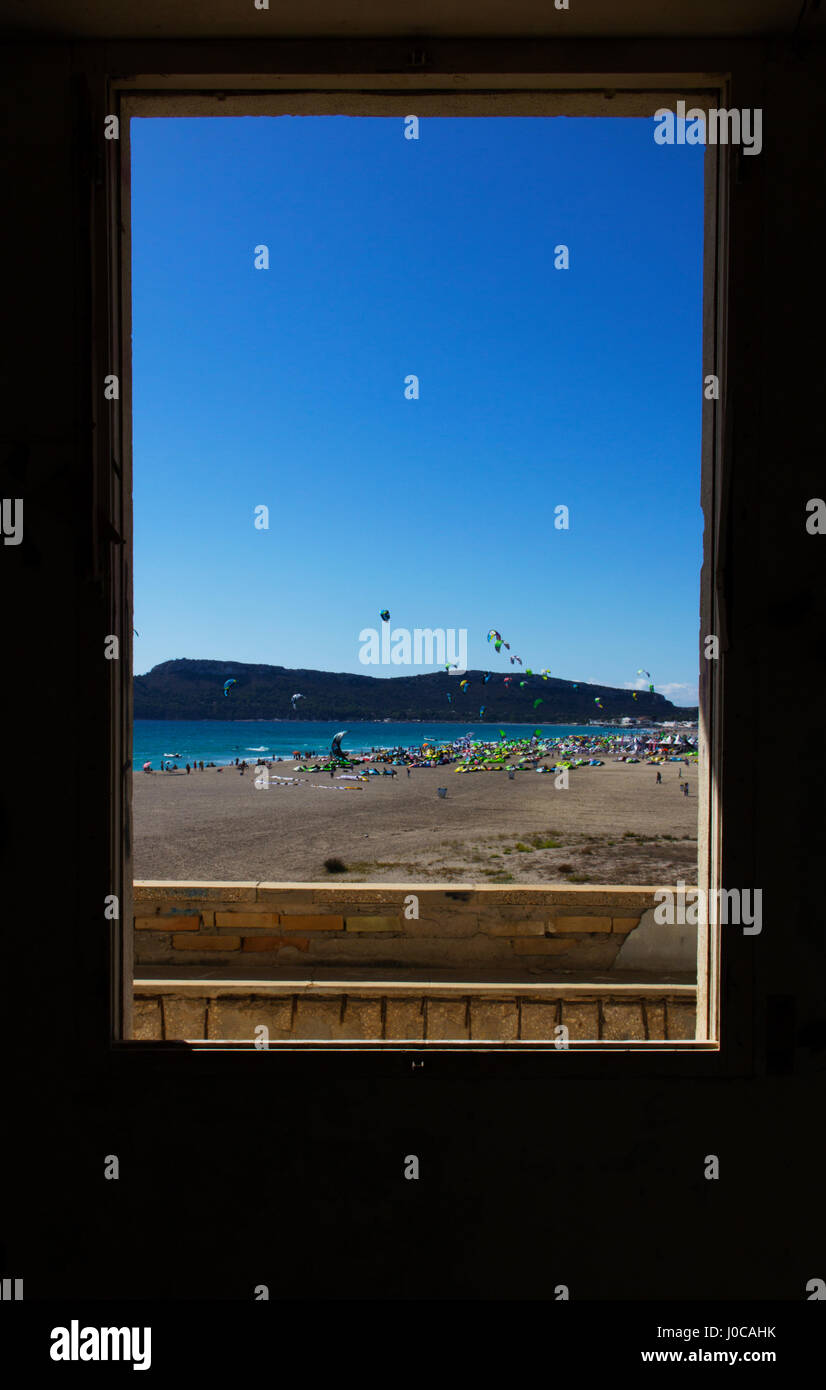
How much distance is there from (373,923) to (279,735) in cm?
6470

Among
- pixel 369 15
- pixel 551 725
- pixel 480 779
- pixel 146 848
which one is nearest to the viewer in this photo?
pixel 369 15

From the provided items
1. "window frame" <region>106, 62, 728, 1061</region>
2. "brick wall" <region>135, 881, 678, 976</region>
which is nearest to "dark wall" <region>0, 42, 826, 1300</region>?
"window frame" <region>106, 62, 728, 1061</region>

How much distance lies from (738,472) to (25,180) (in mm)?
1891

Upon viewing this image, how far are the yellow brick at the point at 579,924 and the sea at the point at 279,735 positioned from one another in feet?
138

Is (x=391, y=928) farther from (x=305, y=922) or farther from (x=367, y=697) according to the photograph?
(x=367, y=697)

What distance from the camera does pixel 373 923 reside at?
3.84 metres

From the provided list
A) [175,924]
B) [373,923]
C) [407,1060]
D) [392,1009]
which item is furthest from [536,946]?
[407,1060]

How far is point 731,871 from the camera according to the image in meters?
1.53

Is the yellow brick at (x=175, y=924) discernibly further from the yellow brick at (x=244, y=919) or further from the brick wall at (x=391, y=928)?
the yellow brick at (x=244, y=919)

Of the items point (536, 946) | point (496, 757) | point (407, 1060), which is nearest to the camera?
point (407, 1060)

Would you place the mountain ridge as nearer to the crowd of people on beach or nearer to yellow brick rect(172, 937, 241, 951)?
the crowd of people on beach

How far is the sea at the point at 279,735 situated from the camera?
50.8m

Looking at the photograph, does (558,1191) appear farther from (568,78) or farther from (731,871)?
(568,78)
